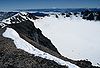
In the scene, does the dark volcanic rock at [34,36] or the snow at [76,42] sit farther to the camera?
the snow at [76,42]

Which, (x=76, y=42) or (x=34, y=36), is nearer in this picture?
(x=34, y=36)

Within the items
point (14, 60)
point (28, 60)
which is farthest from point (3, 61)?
point (28, 60)

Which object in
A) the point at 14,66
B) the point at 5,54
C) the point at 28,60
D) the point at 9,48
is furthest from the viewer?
the point at 9,48

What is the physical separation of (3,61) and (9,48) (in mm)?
3571

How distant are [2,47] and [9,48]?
74 centimetres

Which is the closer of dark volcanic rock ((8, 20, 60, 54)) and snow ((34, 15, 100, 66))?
dark volcanic rock ((8, 20, 60, 54))

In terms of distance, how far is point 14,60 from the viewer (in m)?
16.0

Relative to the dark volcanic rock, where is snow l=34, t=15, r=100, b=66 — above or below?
below

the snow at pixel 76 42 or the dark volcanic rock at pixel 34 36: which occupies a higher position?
the dark volcanic rock at pixel 34 36

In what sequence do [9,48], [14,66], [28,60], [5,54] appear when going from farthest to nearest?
[9,48]
[5,54]
[28,60]
[14,66]

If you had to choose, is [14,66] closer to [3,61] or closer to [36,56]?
[3,61]

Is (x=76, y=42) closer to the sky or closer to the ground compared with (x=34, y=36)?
closer to the ground

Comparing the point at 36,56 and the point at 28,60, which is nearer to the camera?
the point at 28,60

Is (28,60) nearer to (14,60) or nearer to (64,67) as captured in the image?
(14,60)
